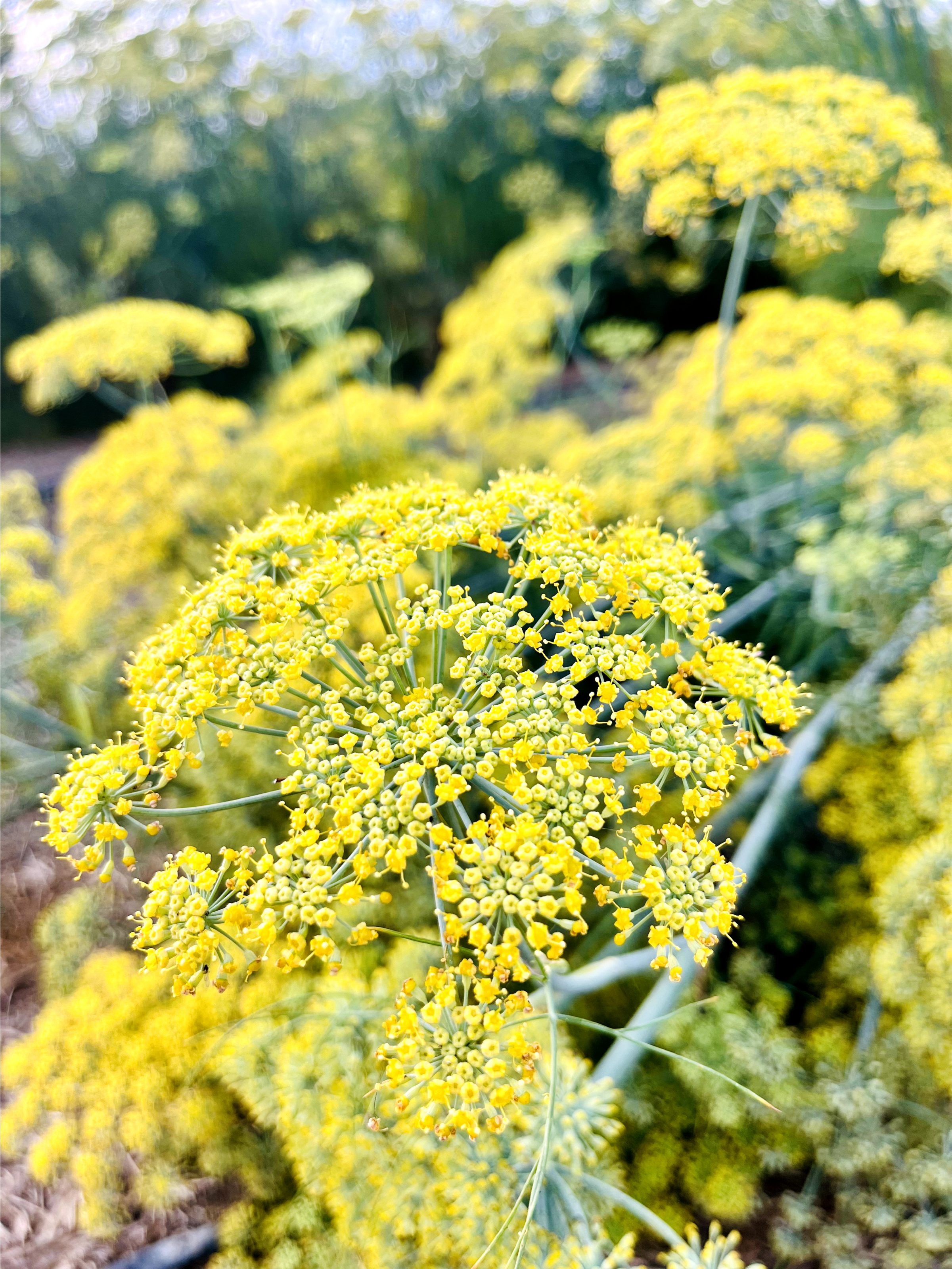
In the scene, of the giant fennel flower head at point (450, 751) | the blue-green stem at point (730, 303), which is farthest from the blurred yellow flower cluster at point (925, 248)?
the giant fennel flower head at point (450, 751)

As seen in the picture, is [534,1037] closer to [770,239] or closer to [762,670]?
[762,670]

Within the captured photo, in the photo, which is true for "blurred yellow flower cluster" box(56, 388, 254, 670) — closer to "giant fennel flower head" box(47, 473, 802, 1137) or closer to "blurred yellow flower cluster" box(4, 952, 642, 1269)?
"blurred yellow flower cluster" box(4, 952, 642, 1269)

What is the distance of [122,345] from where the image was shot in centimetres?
294

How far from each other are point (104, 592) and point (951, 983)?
10.9 feet

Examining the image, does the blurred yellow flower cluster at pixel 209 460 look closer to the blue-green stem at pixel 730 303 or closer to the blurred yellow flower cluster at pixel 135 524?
the blurred yellow flower cluster at pixel 135 524

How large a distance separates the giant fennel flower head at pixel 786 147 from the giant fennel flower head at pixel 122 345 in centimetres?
181

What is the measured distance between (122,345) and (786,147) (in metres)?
2.50

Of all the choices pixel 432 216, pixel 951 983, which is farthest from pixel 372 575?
pixel 432 216

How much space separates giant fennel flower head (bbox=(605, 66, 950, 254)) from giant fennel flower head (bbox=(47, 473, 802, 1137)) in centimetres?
142

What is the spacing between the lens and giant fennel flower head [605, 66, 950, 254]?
7.07 feet

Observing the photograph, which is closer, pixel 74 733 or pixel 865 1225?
A: pixel 865 1225

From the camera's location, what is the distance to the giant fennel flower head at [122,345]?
117 inches

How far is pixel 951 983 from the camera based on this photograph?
192cm

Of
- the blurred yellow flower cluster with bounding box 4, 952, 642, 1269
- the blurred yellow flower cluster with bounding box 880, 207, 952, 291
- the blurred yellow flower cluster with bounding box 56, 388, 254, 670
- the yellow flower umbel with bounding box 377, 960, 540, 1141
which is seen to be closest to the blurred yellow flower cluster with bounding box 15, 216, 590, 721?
the blurred yellow flower cluster with bounding box 56, 388, 254, 670
